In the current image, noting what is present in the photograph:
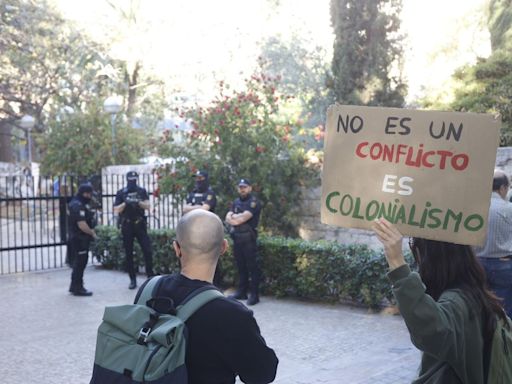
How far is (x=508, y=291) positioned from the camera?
522 cm

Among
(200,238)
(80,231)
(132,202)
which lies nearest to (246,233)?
(132,202)

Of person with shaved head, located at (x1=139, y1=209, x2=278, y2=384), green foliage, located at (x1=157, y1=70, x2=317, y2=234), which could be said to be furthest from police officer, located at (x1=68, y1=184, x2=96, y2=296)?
person with shaved head, located at (x1=139, y1=209, x2=278, y2=384)

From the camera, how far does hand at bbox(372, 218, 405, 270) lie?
2.44m

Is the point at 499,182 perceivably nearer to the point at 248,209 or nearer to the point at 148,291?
the point at 148,291

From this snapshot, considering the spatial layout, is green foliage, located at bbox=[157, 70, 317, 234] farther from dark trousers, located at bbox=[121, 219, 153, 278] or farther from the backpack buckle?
the backpack buckle

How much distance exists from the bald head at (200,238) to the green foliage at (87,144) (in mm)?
15467

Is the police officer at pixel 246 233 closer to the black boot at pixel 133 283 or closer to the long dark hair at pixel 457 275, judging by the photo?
the black boot at pixel 133 283

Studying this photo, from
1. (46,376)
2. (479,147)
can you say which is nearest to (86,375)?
(46,376)

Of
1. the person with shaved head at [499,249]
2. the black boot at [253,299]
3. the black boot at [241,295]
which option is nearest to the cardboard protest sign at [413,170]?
the person with shaved head at [499,249]

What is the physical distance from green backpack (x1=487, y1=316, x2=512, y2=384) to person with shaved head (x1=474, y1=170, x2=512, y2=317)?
8.97ft

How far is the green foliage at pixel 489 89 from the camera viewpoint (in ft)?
33.0

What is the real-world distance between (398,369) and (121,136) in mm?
13482

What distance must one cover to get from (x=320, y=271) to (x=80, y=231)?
3.76m

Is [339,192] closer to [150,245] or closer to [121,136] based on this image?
[150,245]
